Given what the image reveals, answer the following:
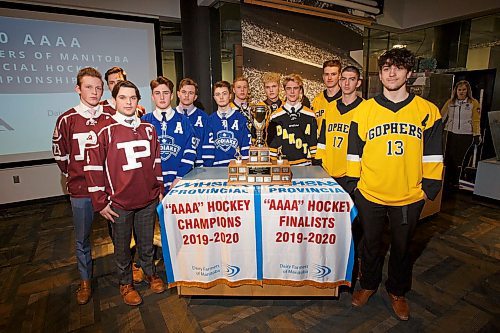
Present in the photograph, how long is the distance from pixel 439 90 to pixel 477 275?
9.72ft

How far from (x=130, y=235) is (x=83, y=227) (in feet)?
1.06

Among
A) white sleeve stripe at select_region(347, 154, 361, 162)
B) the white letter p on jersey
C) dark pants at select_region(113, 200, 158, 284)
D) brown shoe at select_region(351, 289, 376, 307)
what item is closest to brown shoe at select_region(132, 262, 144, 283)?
dark pants at select_region(113, 200, 158, 284)

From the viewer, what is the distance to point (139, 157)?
189 centimetres

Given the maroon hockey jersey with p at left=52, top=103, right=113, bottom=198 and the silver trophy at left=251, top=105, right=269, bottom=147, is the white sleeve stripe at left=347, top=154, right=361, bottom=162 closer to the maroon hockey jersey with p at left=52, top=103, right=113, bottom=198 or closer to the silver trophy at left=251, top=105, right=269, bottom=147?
the silver trophy at left=251, top=105, right=269, bottom=147

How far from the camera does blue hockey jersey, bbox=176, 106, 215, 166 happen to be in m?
2.73

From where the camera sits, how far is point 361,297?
2004 mm

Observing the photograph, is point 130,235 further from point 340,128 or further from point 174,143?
point 340,128

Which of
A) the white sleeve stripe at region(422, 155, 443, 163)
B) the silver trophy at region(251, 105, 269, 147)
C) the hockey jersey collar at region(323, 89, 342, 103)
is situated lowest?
the white sleeve stripe at region(422, 155, 443, 163)

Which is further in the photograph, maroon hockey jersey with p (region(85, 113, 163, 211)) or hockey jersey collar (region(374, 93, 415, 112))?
maroon hockey jersey with p (region(85, 113, 163, 211))

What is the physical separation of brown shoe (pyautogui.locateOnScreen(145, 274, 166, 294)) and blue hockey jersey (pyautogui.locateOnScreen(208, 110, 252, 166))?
115 centimetres

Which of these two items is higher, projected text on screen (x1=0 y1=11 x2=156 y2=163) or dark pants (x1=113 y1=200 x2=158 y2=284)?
projected text on screen (x1=0 y1=11 x2=156 y2=163)

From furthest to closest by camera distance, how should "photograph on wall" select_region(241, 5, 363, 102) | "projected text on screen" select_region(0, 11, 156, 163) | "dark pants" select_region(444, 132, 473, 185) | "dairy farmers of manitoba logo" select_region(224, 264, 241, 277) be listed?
"dark pants" select_region(444, 132, 473, 185) < "photograph on wall" select_region(241, 5, 363, 102) < "projected text on screen" select_region(0, 11, 156, 163) < "dairy farmers of manitoba logo" select_region(224, 264, 241, 277)

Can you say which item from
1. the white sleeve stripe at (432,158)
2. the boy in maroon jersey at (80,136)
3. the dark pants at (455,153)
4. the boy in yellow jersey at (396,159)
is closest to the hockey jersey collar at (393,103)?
the boy in yellow jersey at (396,159)

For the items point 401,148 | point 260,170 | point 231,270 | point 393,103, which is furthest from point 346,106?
point 231,270
